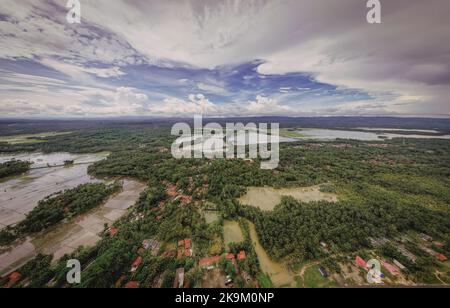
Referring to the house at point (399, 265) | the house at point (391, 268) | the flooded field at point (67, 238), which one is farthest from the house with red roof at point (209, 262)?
the house at point (399, 265)

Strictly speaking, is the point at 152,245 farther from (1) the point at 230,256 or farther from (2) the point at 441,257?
(2) the point at 441,257

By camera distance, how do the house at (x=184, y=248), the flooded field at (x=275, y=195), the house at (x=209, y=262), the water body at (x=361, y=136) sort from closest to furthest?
the house at (x=209, y=262) → the house at (x=184, y=248) → the flooded field at (x=275, y=195) → the water body at (x=361, y=136)

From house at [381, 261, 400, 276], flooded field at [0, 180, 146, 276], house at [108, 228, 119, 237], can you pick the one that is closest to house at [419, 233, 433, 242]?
house at [381, 261, 400, 276]

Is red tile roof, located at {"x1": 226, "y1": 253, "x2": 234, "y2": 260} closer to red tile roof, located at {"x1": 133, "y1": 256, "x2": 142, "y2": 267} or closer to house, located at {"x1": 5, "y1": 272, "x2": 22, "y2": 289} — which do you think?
red tile roof, located at {"x1": 133, "y1": 256, "x2": 142, "y2": 267}

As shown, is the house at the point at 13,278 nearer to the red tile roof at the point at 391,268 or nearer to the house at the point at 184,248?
the house at the point at 184,248
